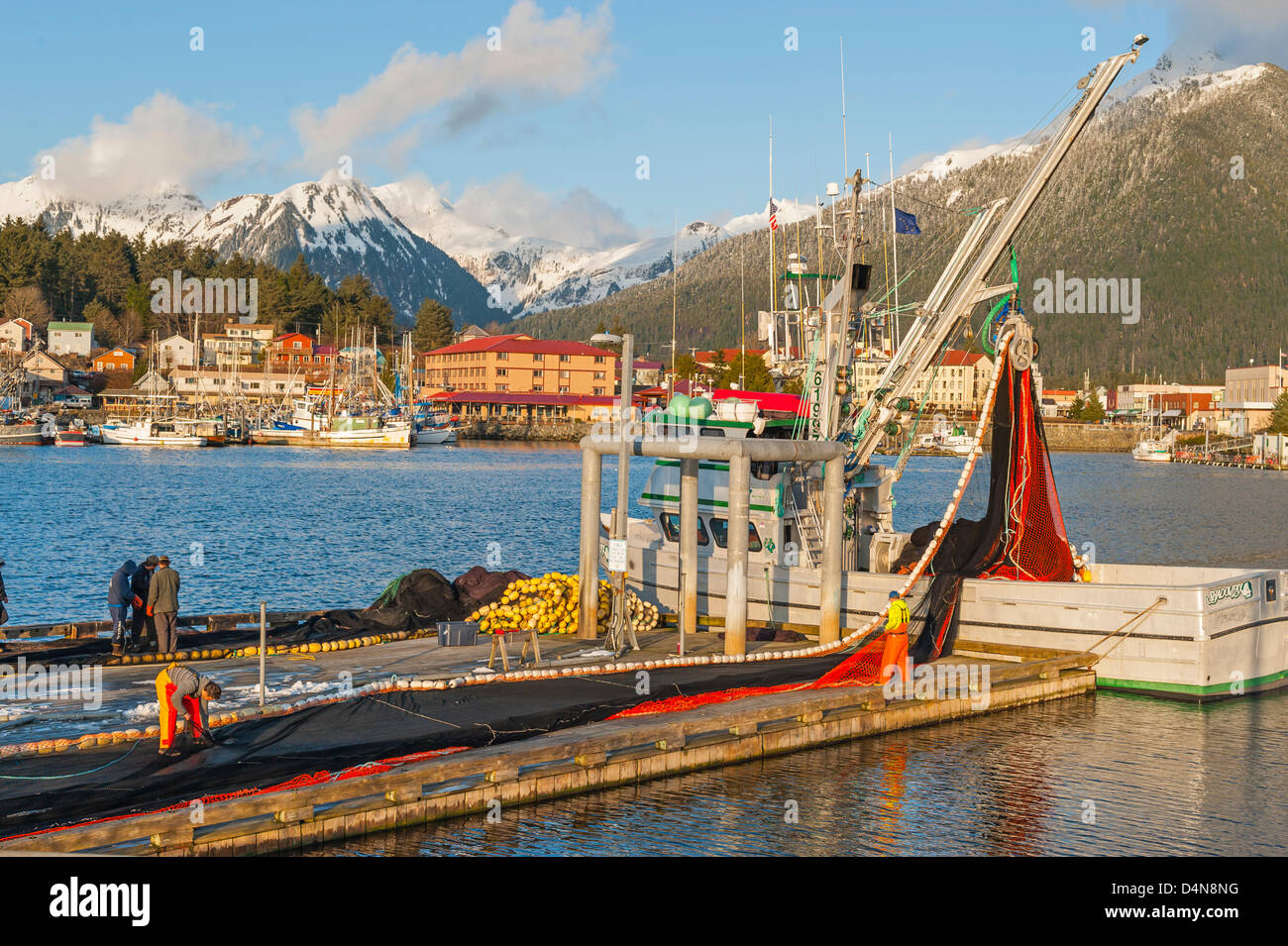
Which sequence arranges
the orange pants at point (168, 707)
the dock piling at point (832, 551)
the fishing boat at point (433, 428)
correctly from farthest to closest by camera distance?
1. the fishing boat at point (433, 428)
2. the dock piling at point (832, 551)
3. the orange pants at point (168, 707)

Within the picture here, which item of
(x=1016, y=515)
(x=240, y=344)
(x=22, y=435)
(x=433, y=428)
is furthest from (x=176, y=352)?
(x=1016, y=515)

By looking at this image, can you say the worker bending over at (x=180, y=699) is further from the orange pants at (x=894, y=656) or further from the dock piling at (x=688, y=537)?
the orange pants at (x=894, y=656)

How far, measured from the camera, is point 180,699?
14.8 m

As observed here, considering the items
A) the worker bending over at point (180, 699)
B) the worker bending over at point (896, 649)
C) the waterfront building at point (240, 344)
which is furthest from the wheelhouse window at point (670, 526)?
the waterfront building at point (240, 344)

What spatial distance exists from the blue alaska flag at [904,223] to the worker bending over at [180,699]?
57.6ft

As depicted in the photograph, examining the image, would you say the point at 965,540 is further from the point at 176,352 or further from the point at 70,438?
the point at 176,352

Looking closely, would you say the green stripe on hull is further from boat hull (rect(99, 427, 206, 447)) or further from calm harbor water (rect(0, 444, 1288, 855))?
boat hull (rect(99, 427, 206, 447))

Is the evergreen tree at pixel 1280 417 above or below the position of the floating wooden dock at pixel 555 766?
above

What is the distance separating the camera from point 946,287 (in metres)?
25.5

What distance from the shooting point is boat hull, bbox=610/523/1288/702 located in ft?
72.3

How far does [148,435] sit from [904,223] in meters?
141

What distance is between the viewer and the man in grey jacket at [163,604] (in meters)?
21.1

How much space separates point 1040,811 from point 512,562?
36693 mm
